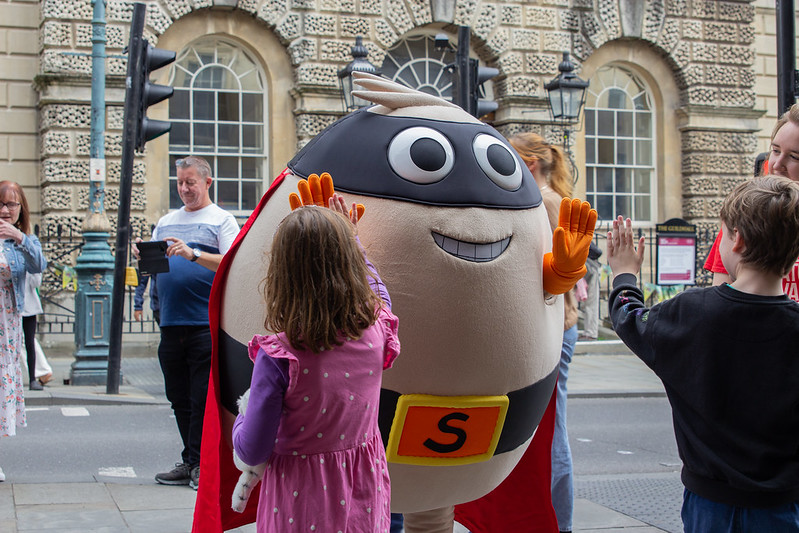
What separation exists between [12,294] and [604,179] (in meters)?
13.3

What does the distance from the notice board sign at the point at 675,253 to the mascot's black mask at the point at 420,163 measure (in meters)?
9.15

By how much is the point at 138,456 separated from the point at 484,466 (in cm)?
429

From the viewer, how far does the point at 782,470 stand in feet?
8.36

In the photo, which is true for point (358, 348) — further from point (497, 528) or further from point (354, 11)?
point (354, 11)

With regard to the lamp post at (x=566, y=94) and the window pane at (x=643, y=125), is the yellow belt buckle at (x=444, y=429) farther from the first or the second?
the window pane at (x=643, y=125)

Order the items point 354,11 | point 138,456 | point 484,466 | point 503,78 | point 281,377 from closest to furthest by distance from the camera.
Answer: point 281,377 < point 484,466 < point 138,456 < point 354,11 < point 503,78

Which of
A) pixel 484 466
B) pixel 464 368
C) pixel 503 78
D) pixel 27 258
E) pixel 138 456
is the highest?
pixel 503 78

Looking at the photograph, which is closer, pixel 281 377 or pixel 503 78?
pixel 281 377

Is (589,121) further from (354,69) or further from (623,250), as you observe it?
(623,250)

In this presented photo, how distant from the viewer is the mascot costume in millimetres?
2859

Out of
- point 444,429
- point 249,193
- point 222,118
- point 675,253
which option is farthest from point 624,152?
point 444,429

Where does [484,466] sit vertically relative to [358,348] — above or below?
below

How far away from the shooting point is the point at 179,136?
14531mm

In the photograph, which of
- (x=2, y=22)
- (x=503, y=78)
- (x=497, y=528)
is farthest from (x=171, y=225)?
(x=503, y=78)
